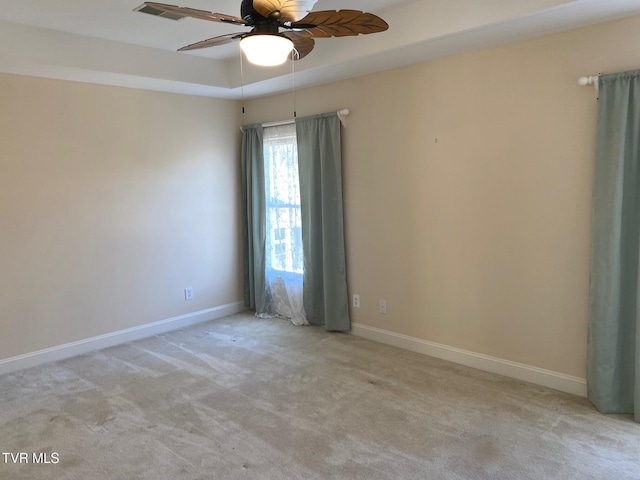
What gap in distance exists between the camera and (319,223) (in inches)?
176

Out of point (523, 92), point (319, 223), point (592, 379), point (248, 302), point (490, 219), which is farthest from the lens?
point (248, 302)

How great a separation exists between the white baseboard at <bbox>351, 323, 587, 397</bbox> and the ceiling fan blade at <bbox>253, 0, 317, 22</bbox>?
2675mm

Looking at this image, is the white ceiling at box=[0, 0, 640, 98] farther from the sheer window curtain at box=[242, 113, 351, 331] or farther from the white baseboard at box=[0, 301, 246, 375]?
the white baseboard at box=[0, 301, 246, 375]

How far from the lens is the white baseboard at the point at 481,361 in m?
3.11

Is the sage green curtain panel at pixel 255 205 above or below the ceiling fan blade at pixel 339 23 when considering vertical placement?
below

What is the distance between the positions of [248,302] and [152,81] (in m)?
2.44

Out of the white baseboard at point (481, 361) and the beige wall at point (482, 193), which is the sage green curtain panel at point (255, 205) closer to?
the beige wall at point (482, 193)

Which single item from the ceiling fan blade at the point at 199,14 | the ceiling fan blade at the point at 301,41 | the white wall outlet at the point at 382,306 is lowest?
the white wall outlet at the point at 382,306

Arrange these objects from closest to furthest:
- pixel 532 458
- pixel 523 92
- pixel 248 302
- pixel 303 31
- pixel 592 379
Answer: pixel 303 31 < pixel 532 458 < pixel 592 379 < pixel 523 92 < pixel 248 302

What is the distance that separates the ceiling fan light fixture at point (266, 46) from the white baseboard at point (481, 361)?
2579 mm

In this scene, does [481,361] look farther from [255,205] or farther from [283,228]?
[255,205]

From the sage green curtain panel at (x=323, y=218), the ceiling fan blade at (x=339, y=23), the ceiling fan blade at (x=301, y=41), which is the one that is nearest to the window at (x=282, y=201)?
the sage green curtain panel at (x=323, y=218)

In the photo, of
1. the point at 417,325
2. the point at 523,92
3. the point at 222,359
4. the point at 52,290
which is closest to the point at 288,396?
the point at 222,359

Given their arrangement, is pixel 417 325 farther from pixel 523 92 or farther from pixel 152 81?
pixel 152 81
